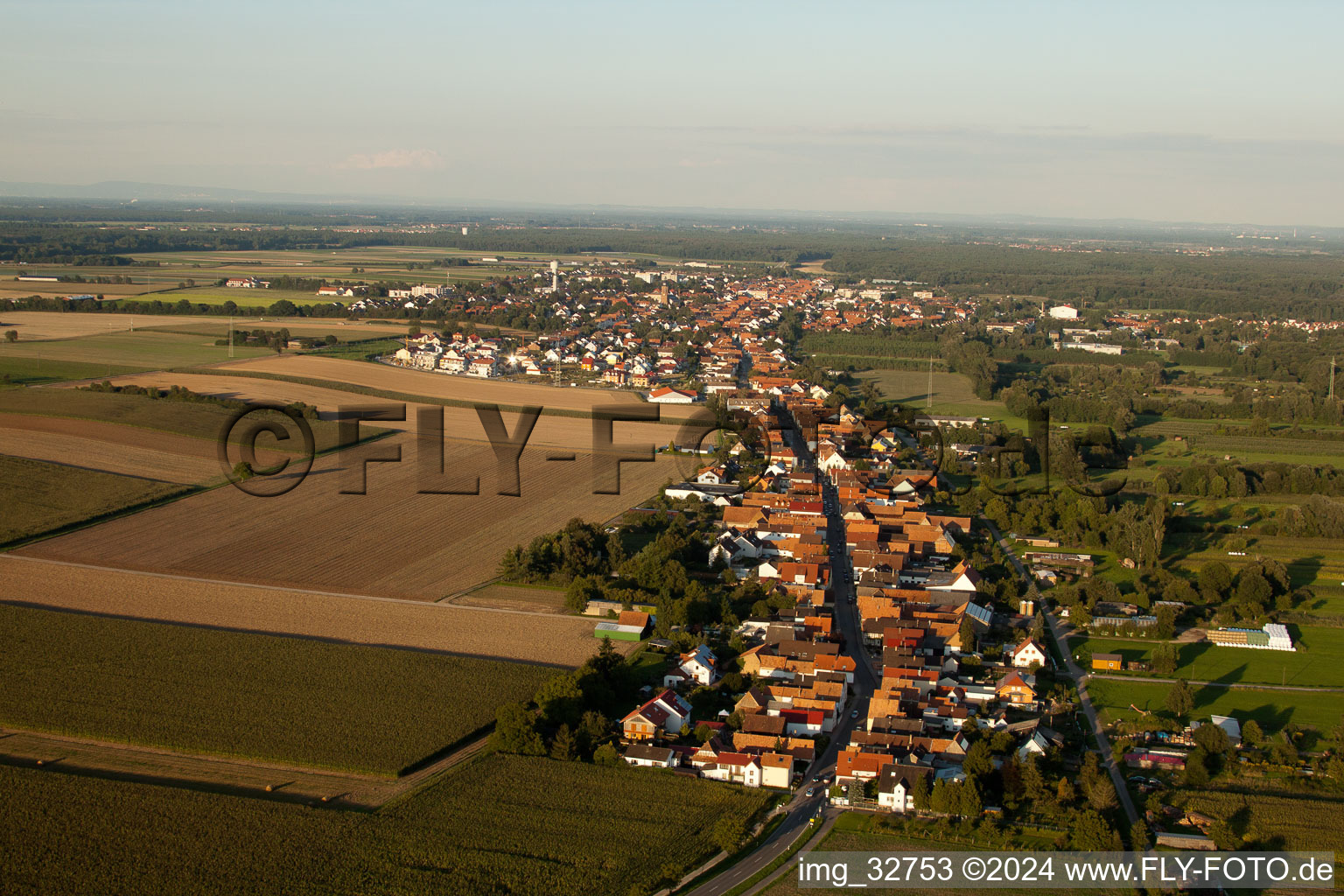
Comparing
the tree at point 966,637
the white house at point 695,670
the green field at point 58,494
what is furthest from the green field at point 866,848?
the green field at point 58,494

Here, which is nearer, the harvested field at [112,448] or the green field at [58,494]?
the green field at [58,494]

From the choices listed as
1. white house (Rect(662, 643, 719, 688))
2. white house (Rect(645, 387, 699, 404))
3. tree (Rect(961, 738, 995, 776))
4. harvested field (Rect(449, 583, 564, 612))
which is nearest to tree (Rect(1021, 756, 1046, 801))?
tree (Rect(961, 738, 995, 776))

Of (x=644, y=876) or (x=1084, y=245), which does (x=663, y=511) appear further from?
(x=1084, y=245)

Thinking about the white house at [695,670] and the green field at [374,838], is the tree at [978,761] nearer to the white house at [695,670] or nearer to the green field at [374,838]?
the green field at [374,838]

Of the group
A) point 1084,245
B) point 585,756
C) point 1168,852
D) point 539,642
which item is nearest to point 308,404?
point 539,642

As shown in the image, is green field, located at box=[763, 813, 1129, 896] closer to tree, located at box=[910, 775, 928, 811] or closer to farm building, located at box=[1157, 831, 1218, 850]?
tree, located at box=[910, 775, 928, 811]

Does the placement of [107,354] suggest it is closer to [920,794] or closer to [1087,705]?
[1087,705]
